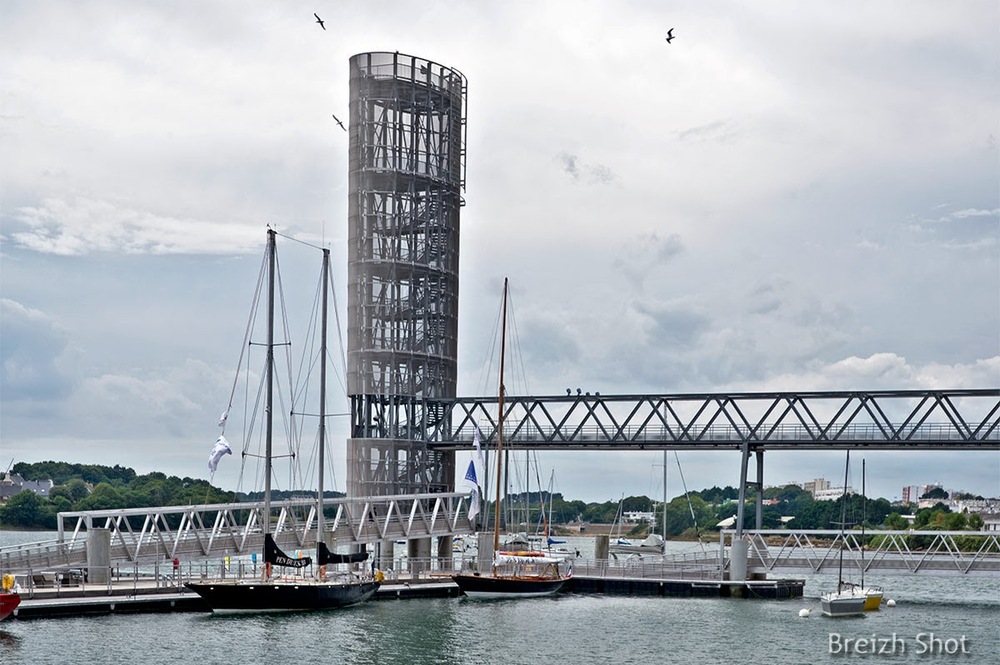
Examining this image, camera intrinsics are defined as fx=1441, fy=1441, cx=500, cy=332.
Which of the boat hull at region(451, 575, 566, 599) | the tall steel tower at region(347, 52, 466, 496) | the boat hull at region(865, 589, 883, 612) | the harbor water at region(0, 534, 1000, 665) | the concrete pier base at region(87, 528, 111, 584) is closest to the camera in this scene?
the harbor water at region(0, 534, 1000, 665)

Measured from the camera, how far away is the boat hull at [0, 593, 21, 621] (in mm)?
63750

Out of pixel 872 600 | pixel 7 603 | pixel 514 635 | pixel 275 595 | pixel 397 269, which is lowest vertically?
pixel 514 635

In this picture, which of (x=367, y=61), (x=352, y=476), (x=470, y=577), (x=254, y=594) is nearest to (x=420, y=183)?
(x=367, y=61)

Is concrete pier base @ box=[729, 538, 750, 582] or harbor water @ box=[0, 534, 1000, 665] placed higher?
concrete pier base @ box=[729, 538, 750, 582]

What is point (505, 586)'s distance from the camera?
8844 centimetres

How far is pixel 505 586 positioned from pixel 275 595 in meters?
18.8

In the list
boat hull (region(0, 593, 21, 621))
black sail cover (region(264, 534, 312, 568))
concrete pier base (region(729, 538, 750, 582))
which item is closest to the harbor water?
boat hull (region(0, 593, 21, 621))

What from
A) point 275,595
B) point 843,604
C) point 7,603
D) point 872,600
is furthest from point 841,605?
point 7,603

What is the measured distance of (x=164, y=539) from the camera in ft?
265

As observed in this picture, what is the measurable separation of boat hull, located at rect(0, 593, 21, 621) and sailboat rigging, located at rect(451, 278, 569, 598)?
96.1ft

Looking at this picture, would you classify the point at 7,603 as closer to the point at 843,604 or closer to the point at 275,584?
the point at 275,584

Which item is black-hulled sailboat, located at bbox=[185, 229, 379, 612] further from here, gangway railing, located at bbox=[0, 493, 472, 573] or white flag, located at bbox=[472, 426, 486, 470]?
white flag, located at bbox=[472, 426, 486, 470]

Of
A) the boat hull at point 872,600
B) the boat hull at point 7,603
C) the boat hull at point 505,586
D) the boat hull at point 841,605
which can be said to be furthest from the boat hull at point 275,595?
the boat hull at point 872,600

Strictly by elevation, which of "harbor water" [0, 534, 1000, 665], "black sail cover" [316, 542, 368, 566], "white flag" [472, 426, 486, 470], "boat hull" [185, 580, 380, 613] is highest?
"white flag" [472, 426, 486, 470]
